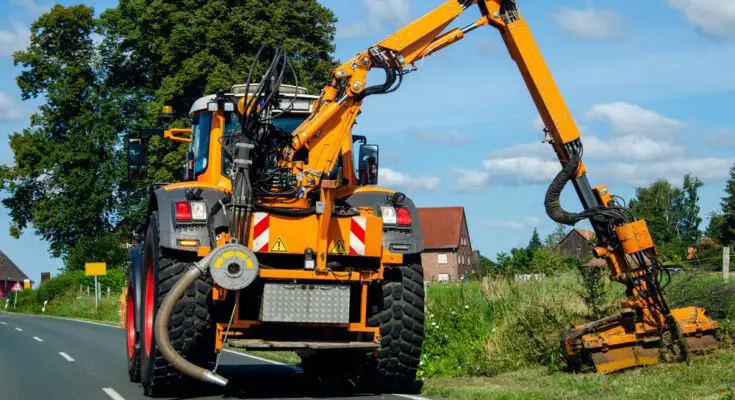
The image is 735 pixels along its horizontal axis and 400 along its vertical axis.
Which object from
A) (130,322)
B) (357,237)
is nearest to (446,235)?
(130,322)

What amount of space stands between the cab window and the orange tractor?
30mm

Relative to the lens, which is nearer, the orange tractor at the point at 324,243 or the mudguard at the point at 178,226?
the orange tractor at the point at 324,243

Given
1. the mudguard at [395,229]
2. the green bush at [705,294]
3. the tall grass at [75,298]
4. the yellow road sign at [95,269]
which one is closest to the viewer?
the mudguard at [395,229]

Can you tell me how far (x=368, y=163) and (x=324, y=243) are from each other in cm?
187

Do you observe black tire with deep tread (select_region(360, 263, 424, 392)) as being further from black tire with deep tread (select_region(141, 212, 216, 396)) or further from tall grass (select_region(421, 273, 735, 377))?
tall grass (select_region(421, 273, 735, 377))

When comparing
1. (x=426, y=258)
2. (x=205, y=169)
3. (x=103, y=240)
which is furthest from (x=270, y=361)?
(x=426, y=258)

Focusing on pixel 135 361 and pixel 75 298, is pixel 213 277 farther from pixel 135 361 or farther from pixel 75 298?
pixel 75 298

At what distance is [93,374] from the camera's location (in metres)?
13.6

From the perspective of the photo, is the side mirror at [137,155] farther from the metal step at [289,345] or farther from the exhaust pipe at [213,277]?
the metal step at [289,345]

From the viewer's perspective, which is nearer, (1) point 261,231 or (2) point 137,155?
(1) point 261,231

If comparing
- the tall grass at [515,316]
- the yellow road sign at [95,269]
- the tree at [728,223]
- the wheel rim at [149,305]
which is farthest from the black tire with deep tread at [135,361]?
the tree at [728,223]

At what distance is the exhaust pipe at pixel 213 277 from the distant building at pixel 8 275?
9614cm

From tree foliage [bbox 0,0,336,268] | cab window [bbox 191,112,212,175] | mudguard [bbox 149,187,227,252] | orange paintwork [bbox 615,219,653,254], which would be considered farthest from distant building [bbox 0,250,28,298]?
orange paintwork [bbox 615,219,653,254]

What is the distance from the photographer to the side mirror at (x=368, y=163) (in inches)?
432
